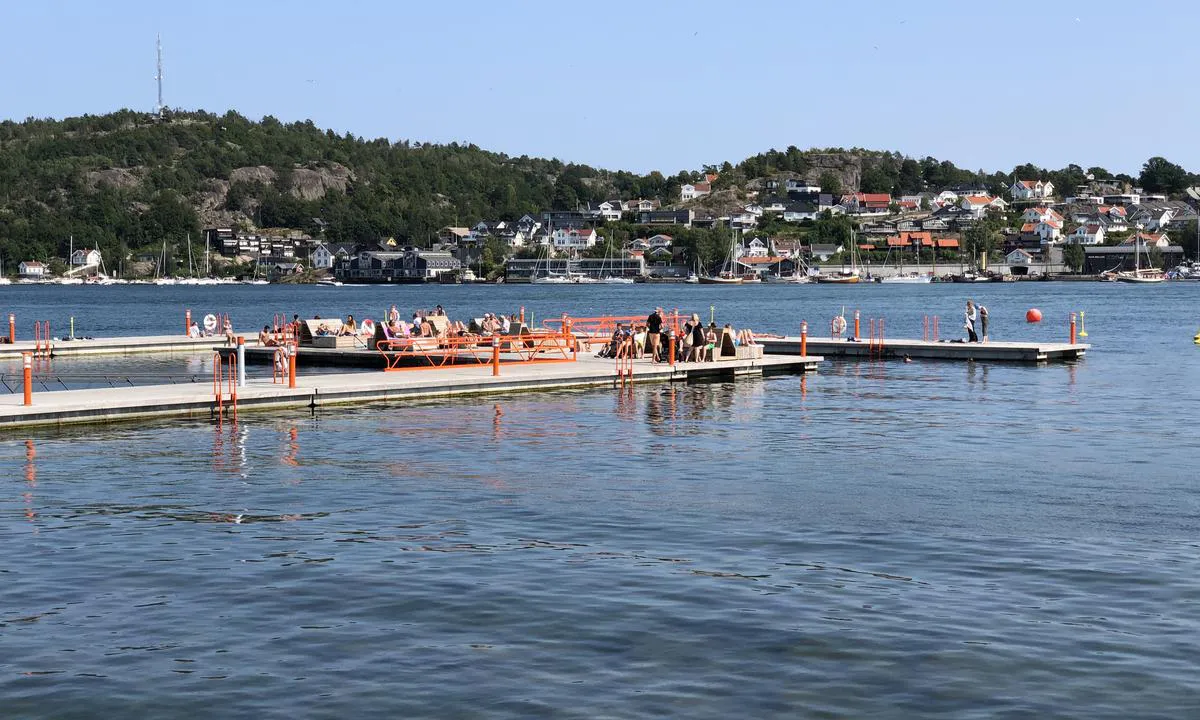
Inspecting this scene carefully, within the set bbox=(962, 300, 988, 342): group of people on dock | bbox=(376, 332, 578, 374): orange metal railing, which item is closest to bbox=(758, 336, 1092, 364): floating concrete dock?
bbox=(962, 300, 988, 342): group of people on dock

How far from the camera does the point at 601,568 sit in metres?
16.1

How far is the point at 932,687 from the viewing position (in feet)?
39.1

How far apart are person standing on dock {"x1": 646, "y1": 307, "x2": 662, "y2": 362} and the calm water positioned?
10234 millimetres

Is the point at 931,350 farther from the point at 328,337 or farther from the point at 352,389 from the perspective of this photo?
the point at 352,389

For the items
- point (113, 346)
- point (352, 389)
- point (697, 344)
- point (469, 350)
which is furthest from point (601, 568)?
point (113, 346)

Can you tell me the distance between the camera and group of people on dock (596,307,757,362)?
41.2m

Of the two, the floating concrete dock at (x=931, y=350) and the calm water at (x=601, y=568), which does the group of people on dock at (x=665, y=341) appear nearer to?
the floating concrete dock at (x=931, y=350)

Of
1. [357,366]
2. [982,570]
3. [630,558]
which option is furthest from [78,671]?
[357,366]

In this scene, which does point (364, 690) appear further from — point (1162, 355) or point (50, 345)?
point (1162, 355)

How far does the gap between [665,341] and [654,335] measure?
0.56 m

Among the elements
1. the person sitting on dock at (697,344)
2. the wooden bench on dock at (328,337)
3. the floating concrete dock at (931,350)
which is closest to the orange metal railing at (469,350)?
the wooden bench on dock at (328,337)

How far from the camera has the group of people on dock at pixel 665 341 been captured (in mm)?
41188

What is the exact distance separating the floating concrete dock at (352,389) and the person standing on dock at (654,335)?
16.5 inches

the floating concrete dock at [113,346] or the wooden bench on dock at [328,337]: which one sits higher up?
the wooden bench on dock at [328,337]
